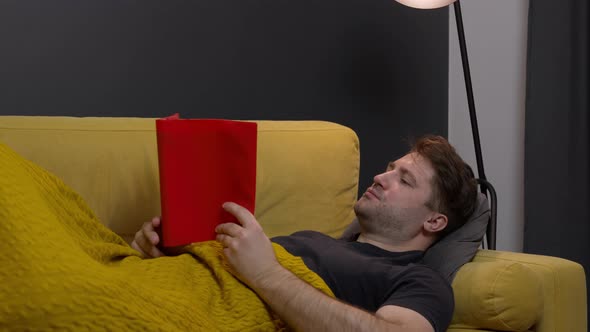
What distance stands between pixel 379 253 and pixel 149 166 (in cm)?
57

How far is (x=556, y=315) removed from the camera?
65.4 inches

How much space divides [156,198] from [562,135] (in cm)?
187

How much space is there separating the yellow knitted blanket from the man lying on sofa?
70 mm

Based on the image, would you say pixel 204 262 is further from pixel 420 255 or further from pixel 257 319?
pixel 420 255

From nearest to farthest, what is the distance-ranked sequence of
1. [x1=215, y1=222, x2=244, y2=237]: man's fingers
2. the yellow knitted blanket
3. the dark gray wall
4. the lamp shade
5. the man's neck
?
the yellow knitted blanket < [x1=215, y1=222, x2=244, y2=237]: man's fingers < the man's neck < the dark gray wall < the lamp shade

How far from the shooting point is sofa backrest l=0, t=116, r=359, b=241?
1.66 m

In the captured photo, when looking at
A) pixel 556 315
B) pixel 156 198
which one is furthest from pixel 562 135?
pixel 156 198

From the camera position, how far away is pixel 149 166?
172 cm

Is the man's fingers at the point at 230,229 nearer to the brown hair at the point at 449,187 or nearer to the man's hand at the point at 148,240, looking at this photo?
the man's hand at the point at 148,240

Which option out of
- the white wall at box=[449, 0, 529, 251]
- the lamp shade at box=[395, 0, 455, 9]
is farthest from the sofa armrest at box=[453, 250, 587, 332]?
the white wall at box=[449, 0, 529, 251]

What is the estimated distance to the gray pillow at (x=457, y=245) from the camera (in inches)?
67.1

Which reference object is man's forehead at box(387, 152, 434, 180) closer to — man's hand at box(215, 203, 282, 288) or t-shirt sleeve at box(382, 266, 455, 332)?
t-shirt sleeve at box(382, 266, 455, 332)

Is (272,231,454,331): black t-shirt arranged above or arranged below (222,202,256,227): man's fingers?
below

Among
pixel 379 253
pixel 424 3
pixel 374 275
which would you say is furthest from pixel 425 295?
pixel 424 3
